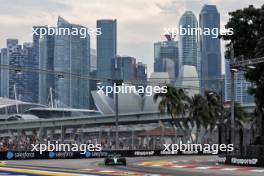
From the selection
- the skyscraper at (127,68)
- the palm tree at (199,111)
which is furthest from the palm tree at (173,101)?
the skyscraper at (127,68)

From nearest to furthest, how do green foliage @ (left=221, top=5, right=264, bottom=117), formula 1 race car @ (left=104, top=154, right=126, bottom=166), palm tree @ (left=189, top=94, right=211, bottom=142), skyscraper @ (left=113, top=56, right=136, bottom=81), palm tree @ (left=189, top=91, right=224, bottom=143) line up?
formula 1 race car @ (left=104, top=154, right=126, bottom=166) < green foliage @ (left=221, top=5, right=264, bottom=117) < palm tree @ (left=189, top=94, right=211, bottom=142) < palm tree @ (left=189, top=91, right=224, bottom=143) < skyscraper @ (left=113, top=56, right=136, bottom=81)

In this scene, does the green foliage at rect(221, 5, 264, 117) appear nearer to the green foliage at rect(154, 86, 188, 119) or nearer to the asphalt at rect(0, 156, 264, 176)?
the asphalt at rect(0, 156, 264, 176)

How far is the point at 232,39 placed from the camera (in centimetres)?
5469

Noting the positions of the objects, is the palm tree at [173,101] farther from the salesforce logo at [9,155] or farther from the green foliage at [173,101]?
the salesforce logo at [9,155]

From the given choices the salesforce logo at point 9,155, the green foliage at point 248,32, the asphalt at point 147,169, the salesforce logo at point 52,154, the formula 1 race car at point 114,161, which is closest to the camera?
the asphalt at point 147,169

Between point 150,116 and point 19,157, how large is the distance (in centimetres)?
8868

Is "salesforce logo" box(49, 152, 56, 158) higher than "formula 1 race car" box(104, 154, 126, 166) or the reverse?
the reverse

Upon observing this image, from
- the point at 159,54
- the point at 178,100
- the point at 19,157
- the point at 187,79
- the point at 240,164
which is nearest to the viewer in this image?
the point at 240,164

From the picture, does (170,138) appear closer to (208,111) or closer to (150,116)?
(150,116)

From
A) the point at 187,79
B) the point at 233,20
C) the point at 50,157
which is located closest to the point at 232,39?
the point at 233,20

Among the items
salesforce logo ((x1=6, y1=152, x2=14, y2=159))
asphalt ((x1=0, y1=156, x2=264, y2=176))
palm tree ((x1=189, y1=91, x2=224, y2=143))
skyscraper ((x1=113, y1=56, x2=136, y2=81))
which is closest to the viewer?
asphalt ((x1=0, y1=156, x2=264, y2=176))

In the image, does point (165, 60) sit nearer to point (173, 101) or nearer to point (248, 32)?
point (173, 101)

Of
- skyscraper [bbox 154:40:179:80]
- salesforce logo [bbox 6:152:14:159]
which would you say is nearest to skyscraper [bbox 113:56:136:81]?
skyscraper [bbox 154:40:179:80]

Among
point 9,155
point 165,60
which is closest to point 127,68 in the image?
point 165,60
